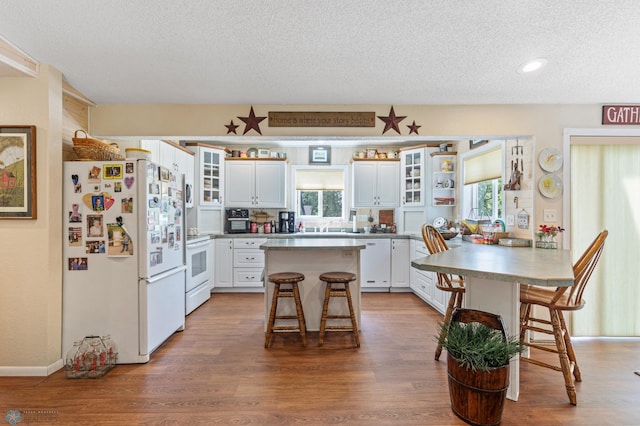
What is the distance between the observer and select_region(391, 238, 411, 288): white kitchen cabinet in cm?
459

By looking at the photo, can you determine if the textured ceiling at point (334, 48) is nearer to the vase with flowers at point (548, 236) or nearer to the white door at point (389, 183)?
the vase with flowers at point (548, 236)

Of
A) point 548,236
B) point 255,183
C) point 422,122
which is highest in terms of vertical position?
point 422,122

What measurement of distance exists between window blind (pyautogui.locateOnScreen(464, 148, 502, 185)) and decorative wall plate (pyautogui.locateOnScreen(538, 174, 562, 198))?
26.7 inches

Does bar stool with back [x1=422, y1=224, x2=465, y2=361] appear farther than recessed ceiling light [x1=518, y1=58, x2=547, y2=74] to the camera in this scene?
Yes

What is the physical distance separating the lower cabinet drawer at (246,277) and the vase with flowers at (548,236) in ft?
11.5

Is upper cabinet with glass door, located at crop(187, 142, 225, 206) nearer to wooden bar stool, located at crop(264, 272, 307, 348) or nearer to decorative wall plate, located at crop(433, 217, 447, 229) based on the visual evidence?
wooden bar stool, located at crop(264, 272, 307, 348)

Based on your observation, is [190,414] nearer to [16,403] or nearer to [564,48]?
[16,403]

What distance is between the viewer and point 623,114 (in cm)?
279

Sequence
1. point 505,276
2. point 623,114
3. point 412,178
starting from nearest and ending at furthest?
1. point 505,276
2. point 623,114
3. point 412,178

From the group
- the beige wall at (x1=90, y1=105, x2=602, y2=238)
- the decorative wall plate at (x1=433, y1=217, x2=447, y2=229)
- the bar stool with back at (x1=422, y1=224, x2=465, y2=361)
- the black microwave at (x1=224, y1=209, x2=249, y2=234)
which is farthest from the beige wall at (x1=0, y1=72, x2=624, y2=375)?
the decorative wall plate at (x1=433, y1=217, x2=447, y2=229)

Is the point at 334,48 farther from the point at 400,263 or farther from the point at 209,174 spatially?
the point at 400,263

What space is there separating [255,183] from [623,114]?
14.6ft

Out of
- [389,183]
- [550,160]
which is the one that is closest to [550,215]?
[550,160]

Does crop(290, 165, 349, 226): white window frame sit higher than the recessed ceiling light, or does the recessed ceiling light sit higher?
the recessed ceiling light
